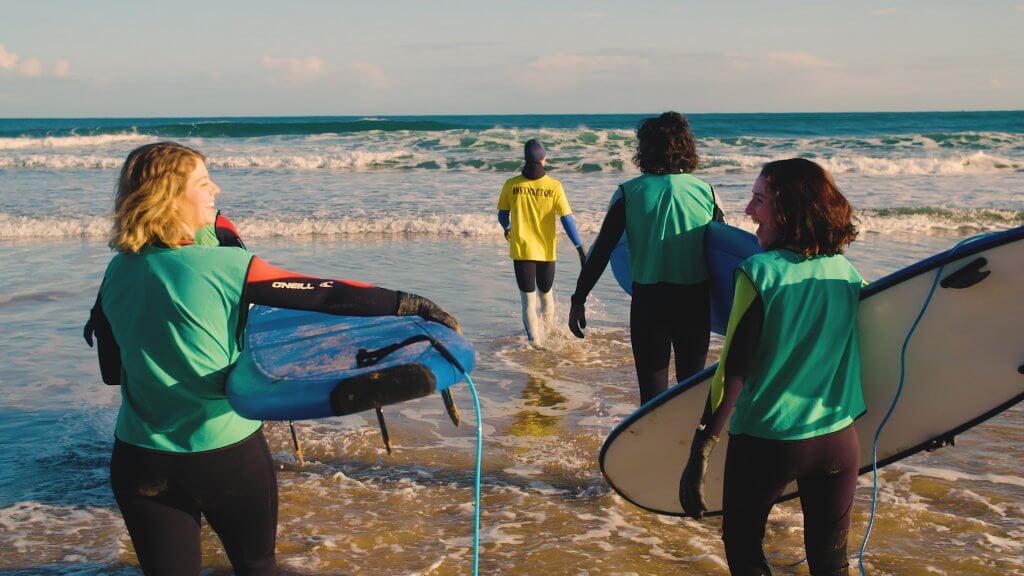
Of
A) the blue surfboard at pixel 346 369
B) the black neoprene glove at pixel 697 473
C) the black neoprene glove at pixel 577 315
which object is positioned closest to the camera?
the blue surfboard at pixel 346 369

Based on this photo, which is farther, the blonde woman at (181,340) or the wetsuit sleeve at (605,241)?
the wetsuit sleeve at (605,241)

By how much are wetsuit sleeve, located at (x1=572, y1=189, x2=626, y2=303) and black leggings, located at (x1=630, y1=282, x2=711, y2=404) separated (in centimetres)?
23

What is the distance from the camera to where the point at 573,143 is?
32.2 m

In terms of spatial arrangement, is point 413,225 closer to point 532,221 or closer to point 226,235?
point 532,221

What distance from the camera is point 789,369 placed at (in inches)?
94.7

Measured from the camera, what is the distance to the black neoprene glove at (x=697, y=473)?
8.17ft

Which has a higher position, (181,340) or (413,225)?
(181,340)

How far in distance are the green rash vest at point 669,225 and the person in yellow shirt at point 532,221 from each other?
11.1 ft

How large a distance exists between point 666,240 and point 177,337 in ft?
7.92

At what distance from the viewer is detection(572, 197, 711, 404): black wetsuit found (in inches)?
161

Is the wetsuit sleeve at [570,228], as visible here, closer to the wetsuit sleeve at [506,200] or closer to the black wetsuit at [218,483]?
the wetsuit sleeve at [506,200]

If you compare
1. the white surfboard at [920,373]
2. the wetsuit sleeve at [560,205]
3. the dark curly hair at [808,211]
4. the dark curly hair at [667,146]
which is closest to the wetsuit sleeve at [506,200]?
the wetsuit sleeve at [560,205]

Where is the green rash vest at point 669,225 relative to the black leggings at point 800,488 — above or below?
above

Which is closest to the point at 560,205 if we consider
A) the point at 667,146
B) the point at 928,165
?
the point at 667,146
